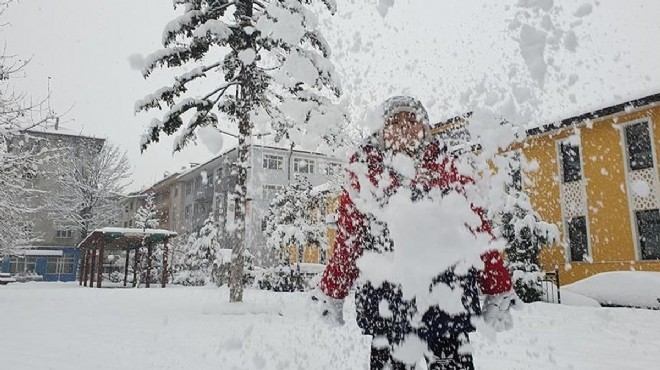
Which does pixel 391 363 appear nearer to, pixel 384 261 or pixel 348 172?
pixel 384 261

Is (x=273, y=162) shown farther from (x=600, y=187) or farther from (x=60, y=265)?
(x=600, y=187)

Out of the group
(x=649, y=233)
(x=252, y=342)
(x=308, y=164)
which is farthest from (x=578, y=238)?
(x=308, y=164)

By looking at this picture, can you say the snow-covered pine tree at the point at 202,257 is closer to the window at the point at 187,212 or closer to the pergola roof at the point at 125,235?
the pergola roof at the point at 125,235

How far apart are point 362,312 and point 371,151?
0.88 meters

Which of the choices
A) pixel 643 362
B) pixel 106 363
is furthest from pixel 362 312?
pixel 643 362

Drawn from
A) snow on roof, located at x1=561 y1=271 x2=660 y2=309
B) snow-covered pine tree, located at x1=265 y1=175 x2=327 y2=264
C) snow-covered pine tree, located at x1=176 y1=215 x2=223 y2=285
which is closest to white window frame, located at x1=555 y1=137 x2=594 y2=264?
snow on roof, located at x1=561 y1=271 x2=660 y2=309

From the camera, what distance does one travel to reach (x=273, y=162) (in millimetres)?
42438

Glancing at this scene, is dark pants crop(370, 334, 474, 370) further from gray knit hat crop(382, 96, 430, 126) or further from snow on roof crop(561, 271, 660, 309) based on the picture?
snow on roof crop(561, 271, 660, 309)

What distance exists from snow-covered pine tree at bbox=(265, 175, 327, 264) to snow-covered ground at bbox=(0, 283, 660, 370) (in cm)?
1586

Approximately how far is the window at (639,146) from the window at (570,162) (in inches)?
69.6

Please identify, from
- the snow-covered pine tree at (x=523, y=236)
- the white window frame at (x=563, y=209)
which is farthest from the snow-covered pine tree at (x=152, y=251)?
the white window frame at (x=563, y=209)

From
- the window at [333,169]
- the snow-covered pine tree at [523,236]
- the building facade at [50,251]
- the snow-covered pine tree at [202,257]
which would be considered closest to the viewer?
the snow-covered pine tree at [523,236]

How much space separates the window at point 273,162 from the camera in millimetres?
42006

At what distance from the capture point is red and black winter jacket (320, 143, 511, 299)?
2.48 m
